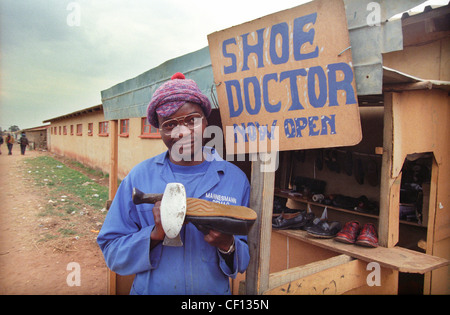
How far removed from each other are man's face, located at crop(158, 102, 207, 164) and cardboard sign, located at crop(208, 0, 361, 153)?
25 cm

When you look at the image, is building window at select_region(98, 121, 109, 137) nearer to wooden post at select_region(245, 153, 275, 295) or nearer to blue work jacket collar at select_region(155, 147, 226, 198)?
blue work jacket collar at select_region(155, 147, 226, 198)

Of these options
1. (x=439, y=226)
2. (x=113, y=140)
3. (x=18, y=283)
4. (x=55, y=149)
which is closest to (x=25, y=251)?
(x=18, y=283)

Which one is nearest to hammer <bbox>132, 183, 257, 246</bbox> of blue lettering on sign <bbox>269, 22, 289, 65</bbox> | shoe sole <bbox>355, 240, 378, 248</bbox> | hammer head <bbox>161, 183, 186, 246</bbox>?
hammer head <bbox>161, 183, 186, 246</bbox>

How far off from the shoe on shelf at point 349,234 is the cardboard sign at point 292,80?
1.21 meters

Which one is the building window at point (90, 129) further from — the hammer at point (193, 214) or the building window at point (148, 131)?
the hammer at point (193, 214)

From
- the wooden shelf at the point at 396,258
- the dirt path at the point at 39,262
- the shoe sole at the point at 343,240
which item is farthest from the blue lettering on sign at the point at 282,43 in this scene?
the dirt path at the point at 39,262

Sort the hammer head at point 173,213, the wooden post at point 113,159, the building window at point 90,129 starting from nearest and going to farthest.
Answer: the hammer head at point 173,213, the wooden post at point 113,159, the building window at point 90,129

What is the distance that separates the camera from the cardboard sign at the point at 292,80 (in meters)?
1.32

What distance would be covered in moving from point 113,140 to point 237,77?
10.6 ft

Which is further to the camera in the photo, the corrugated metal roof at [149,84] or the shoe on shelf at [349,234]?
the corrugated metal roof at [149,84]

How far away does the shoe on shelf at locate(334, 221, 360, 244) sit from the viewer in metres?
2.24

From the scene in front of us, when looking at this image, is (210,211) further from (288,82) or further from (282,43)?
(282,43)

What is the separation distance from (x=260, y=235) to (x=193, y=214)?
0.47 meters
